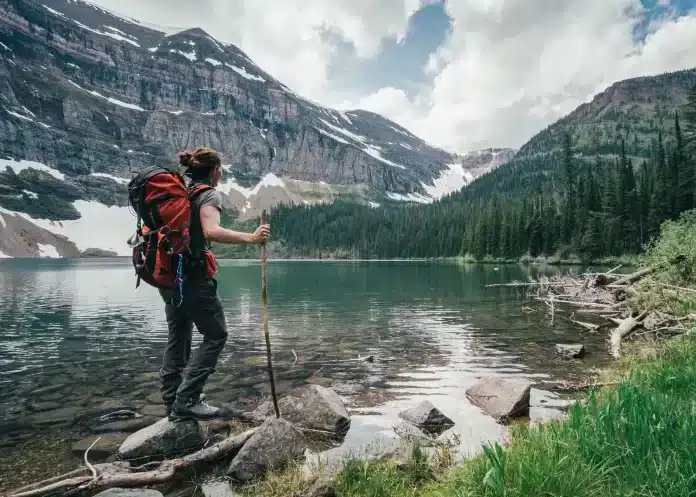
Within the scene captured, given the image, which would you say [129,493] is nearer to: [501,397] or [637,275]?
[501,397]

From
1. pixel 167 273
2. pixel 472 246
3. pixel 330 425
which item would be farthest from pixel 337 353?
pixel 472 246

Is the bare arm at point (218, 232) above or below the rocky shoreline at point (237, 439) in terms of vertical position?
above

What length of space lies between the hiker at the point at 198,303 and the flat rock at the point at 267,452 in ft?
3.91

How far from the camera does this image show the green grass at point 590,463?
3689 millimetres

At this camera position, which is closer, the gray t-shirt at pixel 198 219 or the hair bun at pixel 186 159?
the gray t-shirt at pixel 198 219

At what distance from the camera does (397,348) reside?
17906mm

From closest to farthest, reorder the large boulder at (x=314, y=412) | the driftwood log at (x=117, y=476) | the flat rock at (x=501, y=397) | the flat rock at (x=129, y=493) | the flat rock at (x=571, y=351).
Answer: the flat rock at (x=129, y=493)
the driftwood log at (x=117, y=476)
the large boulder at (x=314, y=412)
the flat rock at (x=501, y=397)
the flat rock at (x=571, y=351)

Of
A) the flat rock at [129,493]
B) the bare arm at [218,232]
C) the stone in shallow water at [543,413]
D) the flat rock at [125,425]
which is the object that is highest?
the bare arm at [218,232]

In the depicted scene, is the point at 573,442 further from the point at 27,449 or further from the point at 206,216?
the point at 27,449

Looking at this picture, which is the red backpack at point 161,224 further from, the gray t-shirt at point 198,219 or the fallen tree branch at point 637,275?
the fallen tree branch at point 637,275

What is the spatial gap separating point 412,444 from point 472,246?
13502cm

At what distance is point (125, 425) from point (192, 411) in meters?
2.40

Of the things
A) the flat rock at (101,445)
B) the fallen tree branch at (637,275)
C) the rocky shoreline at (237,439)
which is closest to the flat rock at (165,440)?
the rocky shoreline at (237,439)

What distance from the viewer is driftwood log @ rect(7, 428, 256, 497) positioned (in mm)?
5797
